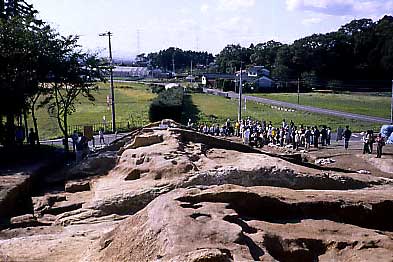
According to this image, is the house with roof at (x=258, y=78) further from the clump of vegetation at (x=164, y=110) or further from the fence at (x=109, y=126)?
the fence at (x=109, y=126)

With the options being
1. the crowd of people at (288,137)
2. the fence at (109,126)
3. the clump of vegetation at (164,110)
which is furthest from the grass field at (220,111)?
the crowd of people at (288,137)

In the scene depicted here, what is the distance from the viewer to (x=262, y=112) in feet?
204

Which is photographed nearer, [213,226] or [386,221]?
[213,226]

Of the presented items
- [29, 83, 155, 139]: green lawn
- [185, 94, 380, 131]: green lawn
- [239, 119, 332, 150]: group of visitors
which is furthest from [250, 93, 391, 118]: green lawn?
[239, 119, 332, 150]: group of visitors

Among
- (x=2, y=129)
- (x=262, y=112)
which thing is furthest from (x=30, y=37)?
(x=262, y=112)

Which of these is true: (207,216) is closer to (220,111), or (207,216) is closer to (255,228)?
(255,228)

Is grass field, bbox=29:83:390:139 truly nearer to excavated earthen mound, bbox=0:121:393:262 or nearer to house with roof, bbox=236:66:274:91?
house with roof, bbox=236:66:274:91

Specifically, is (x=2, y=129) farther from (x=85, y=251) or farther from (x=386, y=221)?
(x=386, y=221)

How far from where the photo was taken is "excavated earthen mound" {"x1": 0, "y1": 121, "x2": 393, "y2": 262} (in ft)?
34.1

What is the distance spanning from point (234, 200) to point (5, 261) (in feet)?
17.8

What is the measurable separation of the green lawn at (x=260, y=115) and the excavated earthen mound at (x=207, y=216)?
103 feet

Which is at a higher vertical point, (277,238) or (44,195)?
(277,238)

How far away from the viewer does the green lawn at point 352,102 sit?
65.4m

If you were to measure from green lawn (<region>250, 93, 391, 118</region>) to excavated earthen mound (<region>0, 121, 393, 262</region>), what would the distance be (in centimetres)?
4514
